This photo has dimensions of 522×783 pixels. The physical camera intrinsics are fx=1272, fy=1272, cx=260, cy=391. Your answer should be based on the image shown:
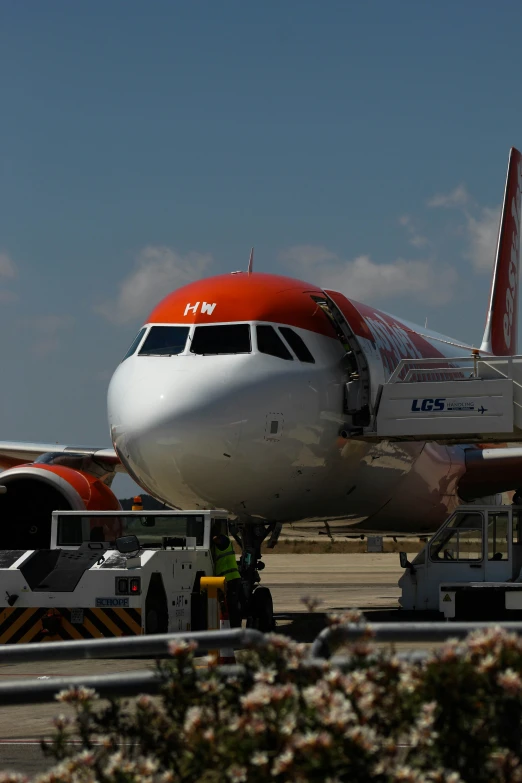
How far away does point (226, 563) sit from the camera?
45.0 ft

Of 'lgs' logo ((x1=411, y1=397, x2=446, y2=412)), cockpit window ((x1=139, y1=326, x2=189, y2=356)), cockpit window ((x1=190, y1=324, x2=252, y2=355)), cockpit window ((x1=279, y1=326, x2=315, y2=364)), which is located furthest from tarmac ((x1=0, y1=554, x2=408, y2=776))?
cockpit window ((x1=139, y1=326, x2=189, y2=356))

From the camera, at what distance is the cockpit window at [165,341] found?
44.7 feet

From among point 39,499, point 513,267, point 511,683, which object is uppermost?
point 513,267

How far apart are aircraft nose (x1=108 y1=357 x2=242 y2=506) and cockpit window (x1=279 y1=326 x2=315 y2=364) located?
3.29 ft

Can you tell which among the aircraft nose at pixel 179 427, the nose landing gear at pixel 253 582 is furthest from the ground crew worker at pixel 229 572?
the aircraft nose at pixel 179 427

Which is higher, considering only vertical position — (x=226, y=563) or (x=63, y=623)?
(x=226, y=563)

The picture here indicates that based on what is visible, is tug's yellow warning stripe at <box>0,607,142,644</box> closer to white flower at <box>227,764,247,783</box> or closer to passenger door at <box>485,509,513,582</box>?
passenger door at <box>485,509,513,582</box>

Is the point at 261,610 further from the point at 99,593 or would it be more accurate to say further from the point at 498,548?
the point at 498,548

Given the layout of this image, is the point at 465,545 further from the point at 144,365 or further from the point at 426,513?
the point at 144,365

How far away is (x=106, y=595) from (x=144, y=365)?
2714mm

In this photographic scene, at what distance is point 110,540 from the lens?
1416 centimetres

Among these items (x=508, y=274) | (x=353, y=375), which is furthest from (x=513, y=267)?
(x=353, y=375)

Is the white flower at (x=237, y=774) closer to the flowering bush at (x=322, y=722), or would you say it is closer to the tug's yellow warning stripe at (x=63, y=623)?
the flowering bush at (x=322, y=722)

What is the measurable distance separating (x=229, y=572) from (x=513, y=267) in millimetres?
17435
